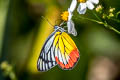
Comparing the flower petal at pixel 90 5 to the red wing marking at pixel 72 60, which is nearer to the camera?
the flower petal at pixel 90 5

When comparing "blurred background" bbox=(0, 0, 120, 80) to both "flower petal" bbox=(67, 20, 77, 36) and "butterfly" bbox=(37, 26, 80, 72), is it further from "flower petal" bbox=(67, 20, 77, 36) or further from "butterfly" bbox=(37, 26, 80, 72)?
"flower petal" bbox=(67, 20, 77, 36)

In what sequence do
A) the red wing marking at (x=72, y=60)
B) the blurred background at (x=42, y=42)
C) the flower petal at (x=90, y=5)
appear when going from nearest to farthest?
the flower petal at (x=90, y=5)
the red wing marking at (x=72, y=60)
the blurred background at (x=42, y=42)

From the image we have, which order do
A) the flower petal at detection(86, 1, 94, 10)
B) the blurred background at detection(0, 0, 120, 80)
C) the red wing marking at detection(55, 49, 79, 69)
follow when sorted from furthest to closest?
the blurred background at detection(0, 0, 120, 80), the red wing marking at detection(55, 49, 79, 69), the flower petal at detection(86, 1, 94, 10)

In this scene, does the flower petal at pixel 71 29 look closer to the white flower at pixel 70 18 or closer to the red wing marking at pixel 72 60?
the white flower at pixel 70 18

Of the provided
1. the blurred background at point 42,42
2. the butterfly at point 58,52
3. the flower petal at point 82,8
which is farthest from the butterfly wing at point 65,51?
the blurred background at point 42,42

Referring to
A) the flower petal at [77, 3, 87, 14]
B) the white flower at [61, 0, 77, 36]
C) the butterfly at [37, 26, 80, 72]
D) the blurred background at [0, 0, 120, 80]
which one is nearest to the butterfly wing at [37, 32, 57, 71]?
the butterfly at [37, 26, 80, 72]

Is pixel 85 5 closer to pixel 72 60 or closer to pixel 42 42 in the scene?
pixel 72 60

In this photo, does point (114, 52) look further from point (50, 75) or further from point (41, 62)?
point (41, 62)
